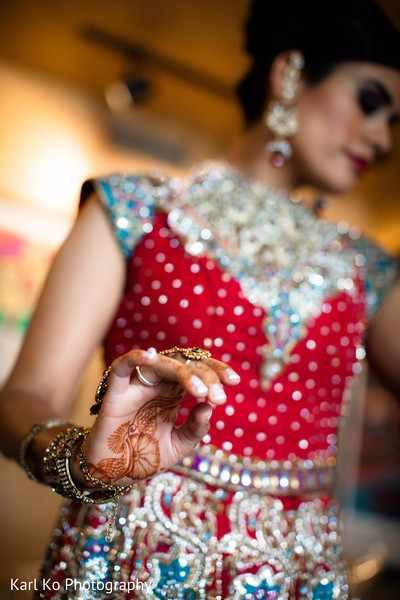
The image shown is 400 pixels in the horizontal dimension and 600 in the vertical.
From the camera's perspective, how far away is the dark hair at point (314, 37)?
80cm

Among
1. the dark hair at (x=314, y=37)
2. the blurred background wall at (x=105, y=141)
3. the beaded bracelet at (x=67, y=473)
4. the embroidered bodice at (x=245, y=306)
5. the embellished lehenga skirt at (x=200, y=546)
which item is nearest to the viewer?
the beaded bracelet at (x=67, y=473)

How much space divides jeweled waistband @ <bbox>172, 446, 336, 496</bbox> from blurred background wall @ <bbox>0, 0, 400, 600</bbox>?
65.0 inches

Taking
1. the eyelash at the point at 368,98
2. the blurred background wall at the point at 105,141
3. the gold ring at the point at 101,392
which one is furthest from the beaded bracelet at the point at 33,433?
the blurred background wall at the point at 105,141

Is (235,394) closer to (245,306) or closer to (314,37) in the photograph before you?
(245,306)

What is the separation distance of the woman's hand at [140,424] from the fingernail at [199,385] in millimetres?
20

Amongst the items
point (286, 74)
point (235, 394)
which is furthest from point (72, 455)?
point (286, 74)

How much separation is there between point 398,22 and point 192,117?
2.22 metres

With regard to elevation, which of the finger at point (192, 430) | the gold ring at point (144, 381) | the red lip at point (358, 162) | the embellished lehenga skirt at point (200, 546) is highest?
the red lip at point (358, 162)

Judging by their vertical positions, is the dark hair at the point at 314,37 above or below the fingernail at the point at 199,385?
above

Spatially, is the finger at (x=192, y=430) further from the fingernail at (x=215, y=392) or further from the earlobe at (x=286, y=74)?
the earlobe at (x=286, y=74)

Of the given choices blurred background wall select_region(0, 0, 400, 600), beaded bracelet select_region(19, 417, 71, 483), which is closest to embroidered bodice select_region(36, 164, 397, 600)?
beaded bracelet select_region(19, 417, 71, 483)

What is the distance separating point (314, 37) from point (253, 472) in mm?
717

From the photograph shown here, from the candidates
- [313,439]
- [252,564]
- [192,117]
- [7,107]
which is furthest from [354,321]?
[7,107]

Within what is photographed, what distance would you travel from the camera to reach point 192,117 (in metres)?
2.88
